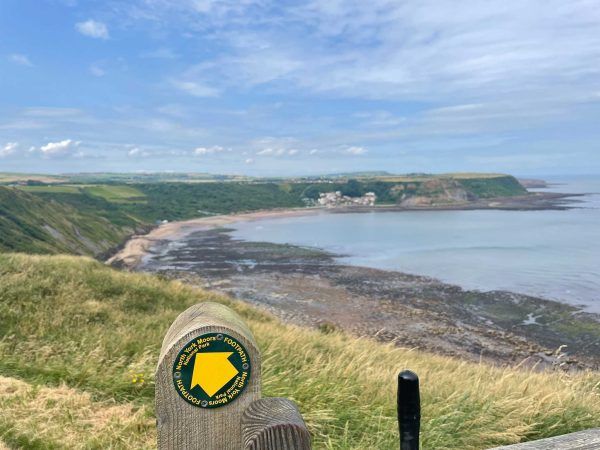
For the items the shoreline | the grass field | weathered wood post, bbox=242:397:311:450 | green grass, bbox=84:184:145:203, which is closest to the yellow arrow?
weathered wood post, bbox=242:397:311:450

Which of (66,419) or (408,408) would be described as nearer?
(408,408)

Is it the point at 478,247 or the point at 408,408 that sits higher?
the point at 408,408

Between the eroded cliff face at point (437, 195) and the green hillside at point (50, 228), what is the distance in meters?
85.9

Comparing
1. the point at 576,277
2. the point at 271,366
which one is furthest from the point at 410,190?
the point at 271,366

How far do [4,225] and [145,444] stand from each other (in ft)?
180

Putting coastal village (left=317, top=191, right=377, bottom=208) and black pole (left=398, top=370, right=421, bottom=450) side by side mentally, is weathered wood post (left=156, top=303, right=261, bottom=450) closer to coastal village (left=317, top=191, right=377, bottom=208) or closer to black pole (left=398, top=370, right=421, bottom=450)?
black pole (left=398, top=370, right=421, bottom=450)

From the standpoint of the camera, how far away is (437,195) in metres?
138

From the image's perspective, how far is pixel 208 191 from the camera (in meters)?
144

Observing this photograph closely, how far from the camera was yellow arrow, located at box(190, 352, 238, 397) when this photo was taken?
1.92 m

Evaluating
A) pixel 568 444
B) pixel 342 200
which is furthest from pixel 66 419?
pixel 342 200

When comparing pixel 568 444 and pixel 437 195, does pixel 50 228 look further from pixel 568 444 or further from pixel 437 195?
pixel 437 195

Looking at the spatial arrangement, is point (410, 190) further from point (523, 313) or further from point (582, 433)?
point (582, 433)

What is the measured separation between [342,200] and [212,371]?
144124 mm

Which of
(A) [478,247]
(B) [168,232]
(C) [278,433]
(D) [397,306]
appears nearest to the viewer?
(C) [278,433]
